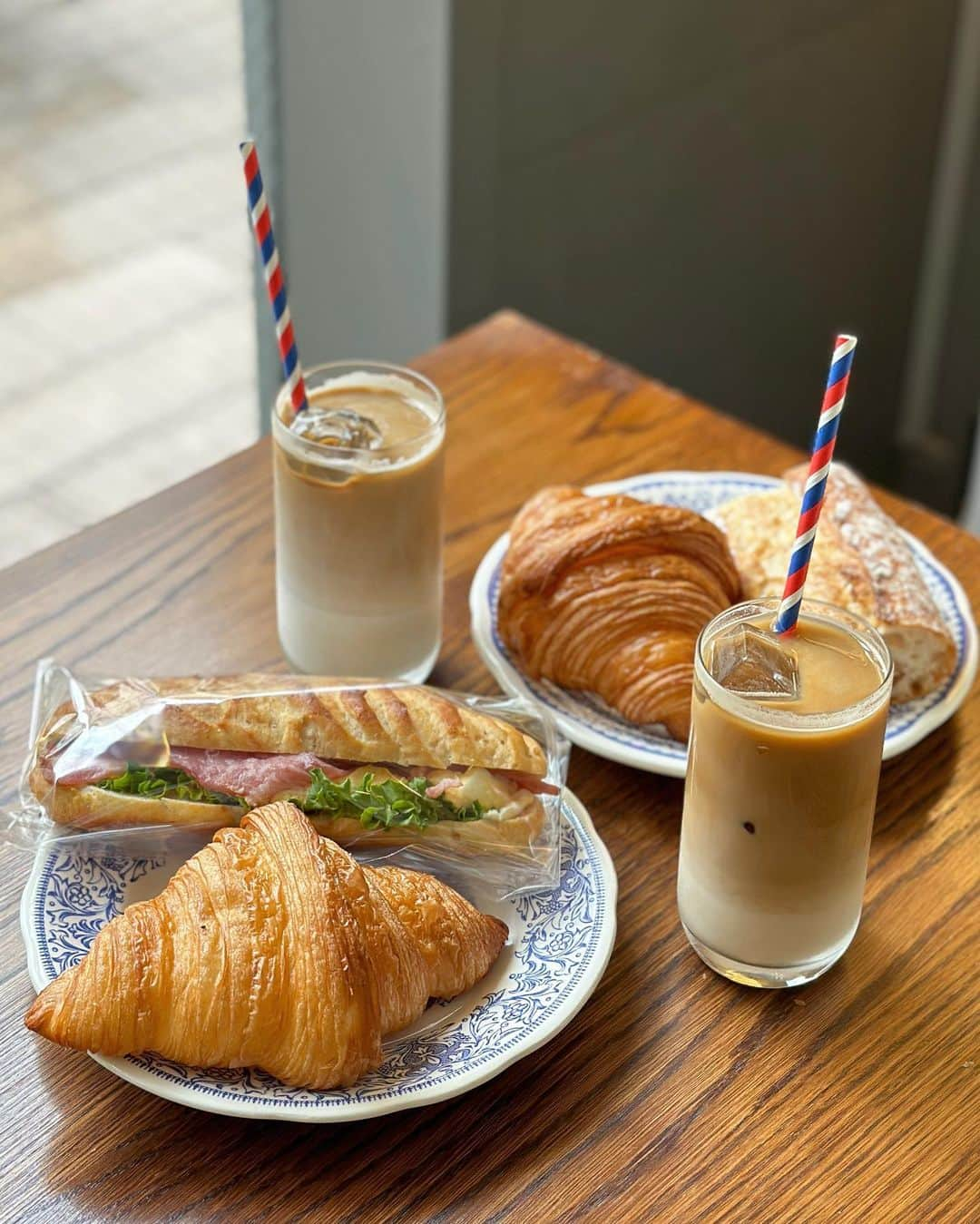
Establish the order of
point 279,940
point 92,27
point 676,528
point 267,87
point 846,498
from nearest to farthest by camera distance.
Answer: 1. point 279,940
2. point 676,528
3. point 846,498
4. point 267,87
5. point 92,27

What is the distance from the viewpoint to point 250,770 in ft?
2.93

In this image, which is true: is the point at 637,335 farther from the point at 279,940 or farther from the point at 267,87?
the point at 279,940

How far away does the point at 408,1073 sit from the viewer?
787 millimetres

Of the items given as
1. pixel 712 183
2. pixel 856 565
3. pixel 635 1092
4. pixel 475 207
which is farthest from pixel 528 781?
pixel 712 183

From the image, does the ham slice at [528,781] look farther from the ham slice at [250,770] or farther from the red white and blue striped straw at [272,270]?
the red white and blue striped straw at [272,270]

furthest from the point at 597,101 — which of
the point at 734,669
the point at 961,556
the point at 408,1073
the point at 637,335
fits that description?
the point at 408,1073

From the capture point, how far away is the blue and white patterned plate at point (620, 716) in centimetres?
100

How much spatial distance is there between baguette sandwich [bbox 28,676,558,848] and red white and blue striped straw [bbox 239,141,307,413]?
21 cm

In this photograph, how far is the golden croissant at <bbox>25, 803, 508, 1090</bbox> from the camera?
75 cm

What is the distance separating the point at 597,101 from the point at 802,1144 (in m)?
1.61

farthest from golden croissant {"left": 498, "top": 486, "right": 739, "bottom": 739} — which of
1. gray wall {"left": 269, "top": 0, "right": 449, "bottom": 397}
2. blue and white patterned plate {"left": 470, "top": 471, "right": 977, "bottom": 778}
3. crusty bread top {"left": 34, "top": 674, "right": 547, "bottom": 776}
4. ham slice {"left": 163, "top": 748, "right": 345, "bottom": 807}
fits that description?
gray wall {"left": 269, "top": 0, "right": 449, "bottom": 397}

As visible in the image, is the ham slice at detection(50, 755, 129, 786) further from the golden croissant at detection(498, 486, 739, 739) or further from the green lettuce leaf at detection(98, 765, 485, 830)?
the golden croissant at detection(498, 486, 739, 739)

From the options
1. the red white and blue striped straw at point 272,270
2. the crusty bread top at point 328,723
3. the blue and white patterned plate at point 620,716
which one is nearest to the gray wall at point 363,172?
the blue and white patterned plate at point 620,716

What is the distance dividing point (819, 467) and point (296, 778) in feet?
1.16
